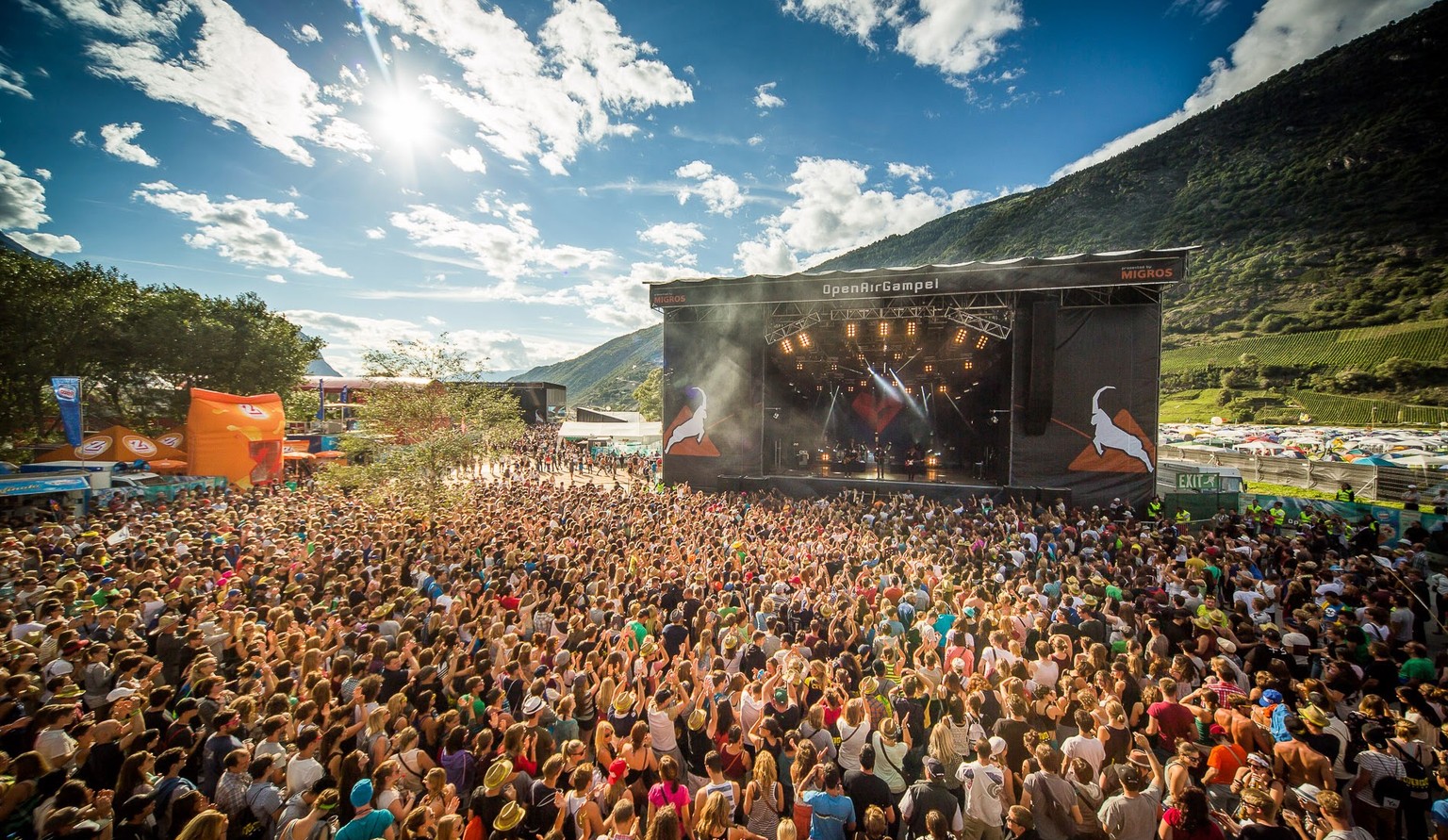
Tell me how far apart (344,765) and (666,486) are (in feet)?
53.3

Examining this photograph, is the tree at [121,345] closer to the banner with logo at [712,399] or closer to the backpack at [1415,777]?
the banner with logo at [712,399]

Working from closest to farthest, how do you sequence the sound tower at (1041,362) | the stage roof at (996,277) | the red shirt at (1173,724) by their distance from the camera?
the red shirt at (1173,724), the stage roof at (996,277), the sound tower at (1041,362)

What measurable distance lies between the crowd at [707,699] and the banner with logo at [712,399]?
9679mm

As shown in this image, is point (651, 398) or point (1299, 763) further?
point (651, 398)

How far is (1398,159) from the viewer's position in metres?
69.8

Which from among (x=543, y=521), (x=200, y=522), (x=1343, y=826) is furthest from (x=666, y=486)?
(x=1343, y=826)

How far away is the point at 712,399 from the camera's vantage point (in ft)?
63.7

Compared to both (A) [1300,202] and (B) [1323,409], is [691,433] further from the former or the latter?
(A) [1300,202]

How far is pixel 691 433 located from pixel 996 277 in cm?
1095

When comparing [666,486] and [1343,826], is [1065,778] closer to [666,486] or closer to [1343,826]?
[1343,826]

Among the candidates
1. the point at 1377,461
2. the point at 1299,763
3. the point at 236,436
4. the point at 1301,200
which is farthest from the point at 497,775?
the point at 1301,200

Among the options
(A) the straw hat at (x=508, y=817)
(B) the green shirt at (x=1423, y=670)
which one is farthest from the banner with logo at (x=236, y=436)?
(B) the green shirt at (x=1423, y=670)

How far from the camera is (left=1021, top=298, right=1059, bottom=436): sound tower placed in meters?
15.7

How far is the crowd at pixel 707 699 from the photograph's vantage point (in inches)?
134
